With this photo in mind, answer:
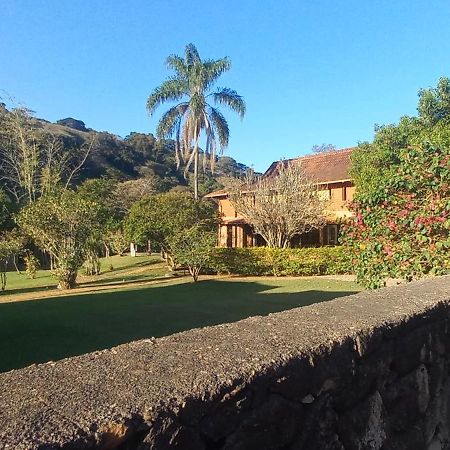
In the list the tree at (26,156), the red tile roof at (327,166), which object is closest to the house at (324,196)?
the red tile roof at (327,166)

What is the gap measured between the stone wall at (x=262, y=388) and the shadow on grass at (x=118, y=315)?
18.3 feet

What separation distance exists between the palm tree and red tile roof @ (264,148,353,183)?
4.38 metres

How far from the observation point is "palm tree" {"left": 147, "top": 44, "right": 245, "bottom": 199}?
29219 mm

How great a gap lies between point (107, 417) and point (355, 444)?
1.15 m

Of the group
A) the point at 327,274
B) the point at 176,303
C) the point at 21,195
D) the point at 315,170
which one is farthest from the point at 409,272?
the point at 21,195

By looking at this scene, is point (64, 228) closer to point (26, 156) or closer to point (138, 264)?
point (138, 264)

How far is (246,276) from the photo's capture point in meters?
21.2

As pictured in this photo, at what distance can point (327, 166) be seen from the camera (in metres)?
30.2

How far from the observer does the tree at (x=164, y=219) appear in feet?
70.9

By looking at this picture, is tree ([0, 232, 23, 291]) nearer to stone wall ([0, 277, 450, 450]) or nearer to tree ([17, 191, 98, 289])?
tree ([17, 191, 98, 289])

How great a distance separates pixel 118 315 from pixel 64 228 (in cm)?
862

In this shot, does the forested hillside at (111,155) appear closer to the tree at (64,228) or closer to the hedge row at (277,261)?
the hedge row at (277,261)

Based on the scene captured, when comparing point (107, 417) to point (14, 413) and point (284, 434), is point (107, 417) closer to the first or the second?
point (14, 413)

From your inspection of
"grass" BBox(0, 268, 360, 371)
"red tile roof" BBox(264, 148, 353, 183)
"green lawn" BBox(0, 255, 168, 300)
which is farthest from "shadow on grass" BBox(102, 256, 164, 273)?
"red tile roof" BBox(264, 148, 353, 183)
